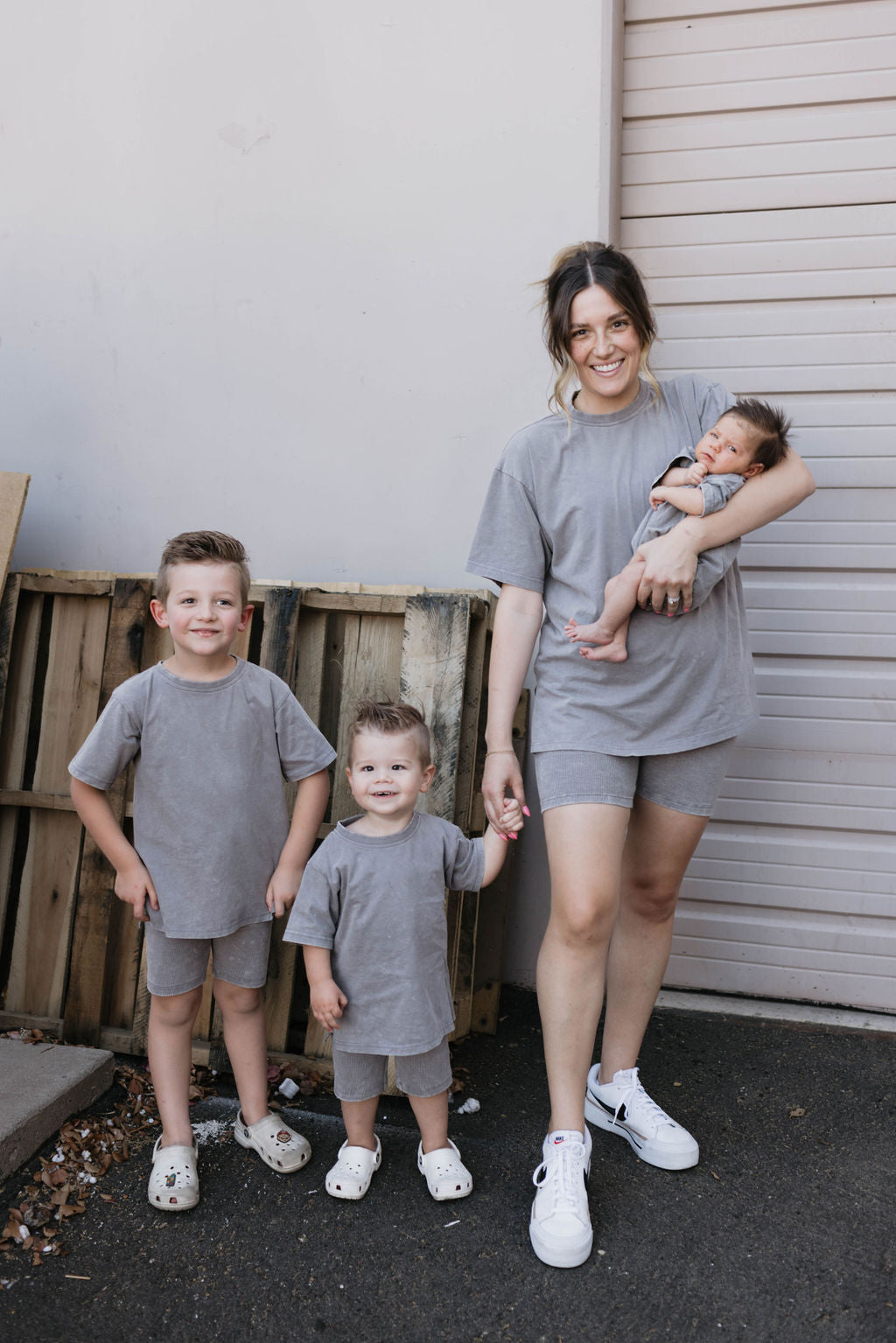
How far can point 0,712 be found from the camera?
326cm

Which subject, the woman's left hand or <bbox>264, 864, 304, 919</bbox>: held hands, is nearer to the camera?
the woman's left hand

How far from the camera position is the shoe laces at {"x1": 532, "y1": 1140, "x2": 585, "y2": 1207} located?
2.12 metres

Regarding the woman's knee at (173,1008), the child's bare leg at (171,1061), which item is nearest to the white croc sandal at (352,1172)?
the child's bare leg at (171,1061)

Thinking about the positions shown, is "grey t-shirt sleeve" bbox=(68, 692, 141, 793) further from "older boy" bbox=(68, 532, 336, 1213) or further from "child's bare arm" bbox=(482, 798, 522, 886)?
"child's bare arm" bbox=(482, 798, 522, 886)

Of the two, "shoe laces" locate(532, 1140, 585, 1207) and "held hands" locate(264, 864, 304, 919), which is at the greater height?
"held hands" locate(264, 864, 304, 919)

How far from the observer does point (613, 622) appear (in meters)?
2.21

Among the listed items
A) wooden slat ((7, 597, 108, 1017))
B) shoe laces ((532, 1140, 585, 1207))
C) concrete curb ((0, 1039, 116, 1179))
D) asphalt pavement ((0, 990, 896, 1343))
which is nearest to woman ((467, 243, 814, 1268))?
shoe laces ((532, 1140, 585, 1207))

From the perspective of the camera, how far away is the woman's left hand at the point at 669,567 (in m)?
2.13

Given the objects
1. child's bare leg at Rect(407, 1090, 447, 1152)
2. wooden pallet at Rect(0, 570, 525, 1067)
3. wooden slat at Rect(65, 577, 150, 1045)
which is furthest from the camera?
wooden slat at Rect(65, 577, 150, 1045)

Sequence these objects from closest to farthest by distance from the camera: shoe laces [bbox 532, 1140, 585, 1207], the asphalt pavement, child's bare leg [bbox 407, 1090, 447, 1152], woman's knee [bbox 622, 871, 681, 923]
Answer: the asphalt pavement → shoe laces [bbox 532, 1140, 585, 1207] → child's bare leg [bbox 407, 1090, 447, 1152] → woman's knee [bbox 622, 871, 681, 923]

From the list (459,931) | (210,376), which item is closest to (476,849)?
(459,931)

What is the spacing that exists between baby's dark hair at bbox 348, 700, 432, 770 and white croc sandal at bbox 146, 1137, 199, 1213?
105 cm

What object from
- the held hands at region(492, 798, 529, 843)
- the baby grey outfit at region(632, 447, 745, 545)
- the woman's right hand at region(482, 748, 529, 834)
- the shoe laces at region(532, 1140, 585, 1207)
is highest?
Answer: the baby grey outfit at region(632, 447, 745, 545)

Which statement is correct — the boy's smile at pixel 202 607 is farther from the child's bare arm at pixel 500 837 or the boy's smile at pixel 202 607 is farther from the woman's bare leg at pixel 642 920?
the woman's bare leg at pixel 642 920
